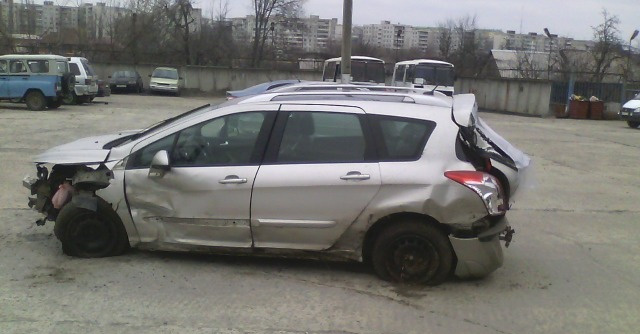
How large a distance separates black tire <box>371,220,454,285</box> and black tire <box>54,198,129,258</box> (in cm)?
238

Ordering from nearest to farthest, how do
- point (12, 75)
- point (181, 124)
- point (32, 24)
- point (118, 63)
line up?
point (181, 124) → point (12, 75) → point (118, 63) → point (32, 24)

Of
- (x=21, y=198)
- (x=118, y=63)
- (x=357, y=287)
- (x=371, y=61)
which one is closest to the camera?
(x=357, y=287)

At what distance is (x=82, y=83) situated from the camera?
26016mm

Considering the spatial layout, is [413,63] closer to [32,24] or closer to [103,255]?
[103,255]

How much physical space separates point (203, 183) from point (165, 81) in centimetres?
3438

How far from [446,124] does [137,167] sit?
109 inches

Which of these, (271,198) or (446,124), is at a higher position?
(446,124)

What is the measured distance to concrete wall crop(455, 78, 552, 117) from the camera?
108ft

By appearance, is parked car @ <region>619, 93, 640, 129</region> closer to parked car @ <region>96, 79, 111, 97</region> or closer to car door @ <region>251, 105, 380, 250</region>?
parked car @ <region>96, 79, 111, 97</region>

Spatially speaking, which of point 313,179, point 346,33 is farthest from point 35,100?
point 313,179

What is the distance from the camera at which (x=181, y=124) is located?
572 cm

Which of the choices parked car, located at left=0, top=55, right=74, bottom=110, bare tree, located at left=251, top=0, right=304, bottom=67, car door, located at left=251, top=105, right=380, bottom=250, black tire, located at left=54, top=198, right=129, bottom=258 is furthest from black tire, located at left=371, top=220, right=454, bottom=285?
bare tree, located at left=251, top=0, right=304, bottom=67

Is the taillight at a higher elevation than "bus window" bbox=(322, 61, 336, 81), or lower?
lower

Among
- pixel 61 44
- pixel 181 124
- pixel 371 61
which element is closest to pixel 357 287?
pixel 181 124
